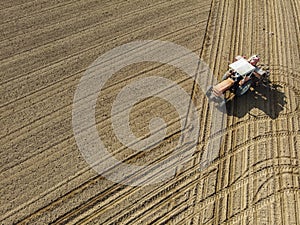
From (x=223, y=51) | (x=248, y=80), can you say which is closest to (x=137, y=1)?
(x=223, y=51)

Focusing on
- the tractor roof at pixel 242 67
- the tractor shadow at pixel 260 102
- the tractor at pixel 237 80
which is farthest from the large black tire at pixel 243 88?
the tractor roof at pixel 242 67

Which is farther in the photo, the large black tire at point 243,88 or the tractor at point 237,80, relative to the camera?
the large black tire at point 243,88

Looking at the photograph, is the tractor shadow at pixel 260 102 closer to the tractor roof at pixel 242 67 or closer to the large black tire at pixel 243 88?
the large black tire at pixel 243 88

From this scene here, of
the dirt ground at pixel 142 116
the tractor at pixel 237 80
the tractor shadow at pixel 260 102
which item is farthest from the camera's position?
the tractor shadow at pixel 260 102

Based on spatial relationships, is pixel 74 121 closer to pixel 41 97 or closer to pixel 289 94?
pixel 41 97

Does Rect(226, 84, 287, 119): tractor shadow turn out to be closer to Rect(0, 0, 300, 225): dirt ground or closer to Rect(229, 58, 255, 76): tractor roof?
Rect(0, 0, 300, 225): dirt ground

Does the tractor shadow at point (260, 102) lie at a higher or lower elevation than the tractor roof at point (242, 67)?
lower
